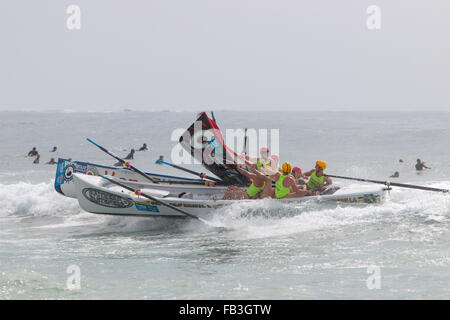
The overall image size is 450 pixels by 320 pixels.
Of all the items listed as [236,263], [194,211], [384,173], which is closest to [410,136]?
[384,173]

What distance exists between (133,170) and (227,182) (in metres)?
2.43

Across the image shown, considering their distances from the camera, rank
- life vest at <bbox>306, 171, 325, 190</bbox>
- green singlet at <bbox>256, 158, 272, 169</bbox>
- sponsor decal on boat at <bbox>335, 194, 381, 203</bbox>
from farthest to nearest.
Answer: green singlet at <bbox>256, 158, 272, 169</bbox> < life vest at <bbox>306, 171, 325, 190</bbox> < sponsor decal on boat at <bbox>335, 194, 381, 203</bbox>

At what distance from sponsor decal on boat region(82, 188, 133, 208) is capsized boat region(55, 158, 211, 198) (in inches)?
69.2

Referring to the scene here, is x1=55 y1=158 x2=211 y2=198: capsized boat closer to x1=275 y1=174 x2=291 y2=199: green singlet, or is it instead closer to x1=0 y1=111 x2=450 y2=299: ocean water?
x1=0 y1=111 x2=450 y2=299: ocean water

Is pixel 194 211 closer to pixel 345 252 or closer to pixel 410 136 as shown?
pixel 345 252

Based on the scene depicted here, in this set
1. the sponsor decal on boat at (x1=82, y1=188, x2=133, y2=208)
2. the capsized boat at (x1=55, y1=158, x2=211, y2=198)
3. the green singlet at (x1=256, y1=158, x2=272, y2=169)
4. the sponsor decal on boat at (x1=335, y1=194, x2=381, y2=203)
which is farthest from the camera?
the capsized boat at (x1=55, y1=158, x2=211, y2=198)

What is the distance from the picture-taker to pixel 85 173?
545 inches

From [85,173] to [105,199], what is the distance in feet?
7.30

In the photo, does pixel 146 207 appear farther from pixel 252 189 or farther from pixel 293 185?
pixel 293 185

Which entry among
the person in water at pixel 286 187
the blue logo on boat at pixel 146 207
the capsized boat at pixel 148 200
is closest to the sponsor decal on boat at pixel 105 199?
the capsized boat at pixel 148 200

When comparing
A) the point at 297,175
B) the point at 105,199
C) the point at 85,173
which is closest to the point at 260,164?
the point at 297,175

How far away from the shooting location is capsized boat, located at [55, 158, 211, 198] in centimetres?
1373

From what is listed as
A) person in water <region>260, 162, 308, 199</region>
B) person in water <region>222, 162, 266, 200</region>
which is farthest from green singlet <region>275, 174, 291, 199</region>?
person in water <region>222, 162, 266, 200</region>
